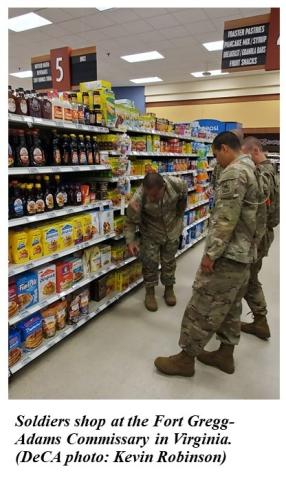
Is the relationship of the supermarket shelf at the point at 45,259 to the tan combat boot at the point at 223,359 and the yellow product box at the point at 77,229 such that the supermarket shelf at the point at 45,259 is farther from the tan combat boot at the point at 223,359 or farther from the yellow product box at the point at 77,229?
the tan combat boot at the point at 223,359

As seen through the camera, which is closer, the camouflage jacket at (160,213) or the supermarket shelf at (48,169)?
the supermarket shelf at (48,169)

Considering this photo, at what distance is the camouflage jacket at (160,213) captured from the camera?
3.35 meters

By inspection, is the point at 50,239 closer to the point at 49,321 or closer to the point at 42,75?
the point at 49,321

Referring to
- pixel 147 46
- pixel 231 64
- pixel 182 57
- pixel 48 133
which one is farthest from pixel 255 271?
pixel 182 57

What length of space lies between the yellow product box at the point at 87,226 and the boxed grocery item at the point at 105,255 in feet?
1.01

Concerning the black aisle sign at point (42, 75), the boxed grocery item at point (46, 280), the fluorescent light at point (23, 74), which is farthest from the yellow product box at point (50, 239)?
the fluorescent light at point (23, 74)

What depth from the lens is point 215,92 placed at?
37.4 feet

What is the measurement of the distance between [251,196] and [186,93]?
1104cm

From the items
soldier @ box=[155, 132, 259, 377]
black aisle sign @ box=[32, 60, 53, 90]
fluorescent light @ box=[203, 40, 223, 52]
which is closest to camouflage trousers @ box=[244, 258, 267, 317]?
soldier @ box=[155, 132, 259, 377]

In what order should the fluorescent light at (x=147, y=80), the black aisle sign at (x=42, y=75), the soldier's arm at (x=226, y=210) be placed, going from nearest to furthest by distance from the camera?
the soldier's arm at (x=226, y=210), the black aisle sign at (x=42, y=75), the fluorescent light at (x=147, y=80)

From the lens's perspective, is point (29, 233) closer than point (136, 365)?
Yes

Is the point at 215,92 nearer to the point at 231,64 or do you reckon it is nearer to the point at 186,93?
the point at 186,93

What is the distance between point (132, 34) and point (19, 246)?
662 centimetres

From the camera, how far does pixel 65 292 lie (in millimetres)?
2873
